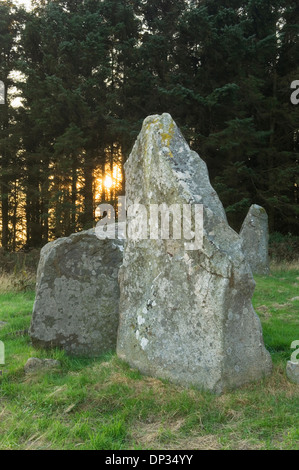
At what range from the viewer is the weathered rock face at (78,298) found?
19.6ft

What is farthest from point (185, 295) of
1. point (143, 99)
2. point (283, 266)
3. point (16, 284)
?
point (143, 99)

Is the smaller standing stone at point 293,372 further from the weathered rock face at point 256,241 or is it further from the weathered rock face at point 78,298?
the weathered rock face at point 256,241

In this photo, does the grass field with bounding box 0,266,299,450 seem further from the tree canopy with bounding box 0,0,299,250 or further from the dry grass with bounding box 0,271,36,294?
the tree canopy with bounding box 0,0,299,250

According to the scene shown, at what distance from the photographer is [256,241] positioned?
530 inches

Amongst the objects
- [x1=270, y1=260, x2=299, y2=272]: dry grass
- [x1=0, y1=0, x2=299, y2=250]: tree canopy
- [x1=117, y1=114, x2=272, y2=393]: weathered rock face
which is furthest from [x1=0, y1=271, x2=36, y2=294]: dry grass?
[x1=0, y1=0, x2=299, y2=250]: tree canopy

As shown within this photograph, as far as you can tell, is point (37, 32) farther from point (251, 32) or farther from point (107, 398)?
point (107, 398)

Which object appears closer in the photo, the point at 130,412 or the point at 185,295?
the point at 130,412

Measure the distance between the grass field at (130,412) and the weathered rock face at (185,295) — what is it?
21cm

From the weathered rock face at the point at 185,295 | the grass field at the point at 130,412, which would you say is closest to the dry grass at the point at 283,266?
the grass field at the point at 130,412

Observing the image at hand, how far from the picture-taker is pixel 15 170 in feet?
73.2

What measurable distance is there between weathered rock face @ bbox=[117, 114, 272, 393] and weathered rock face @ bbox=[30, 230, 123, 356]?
2.22 ft

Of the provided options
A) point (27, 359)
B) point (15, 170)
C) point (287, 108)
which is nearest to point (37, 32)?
point (15, 170)

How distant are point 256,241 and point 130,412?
1022 centimetres

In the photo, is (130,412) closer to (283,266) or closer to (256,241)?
(256,241)
